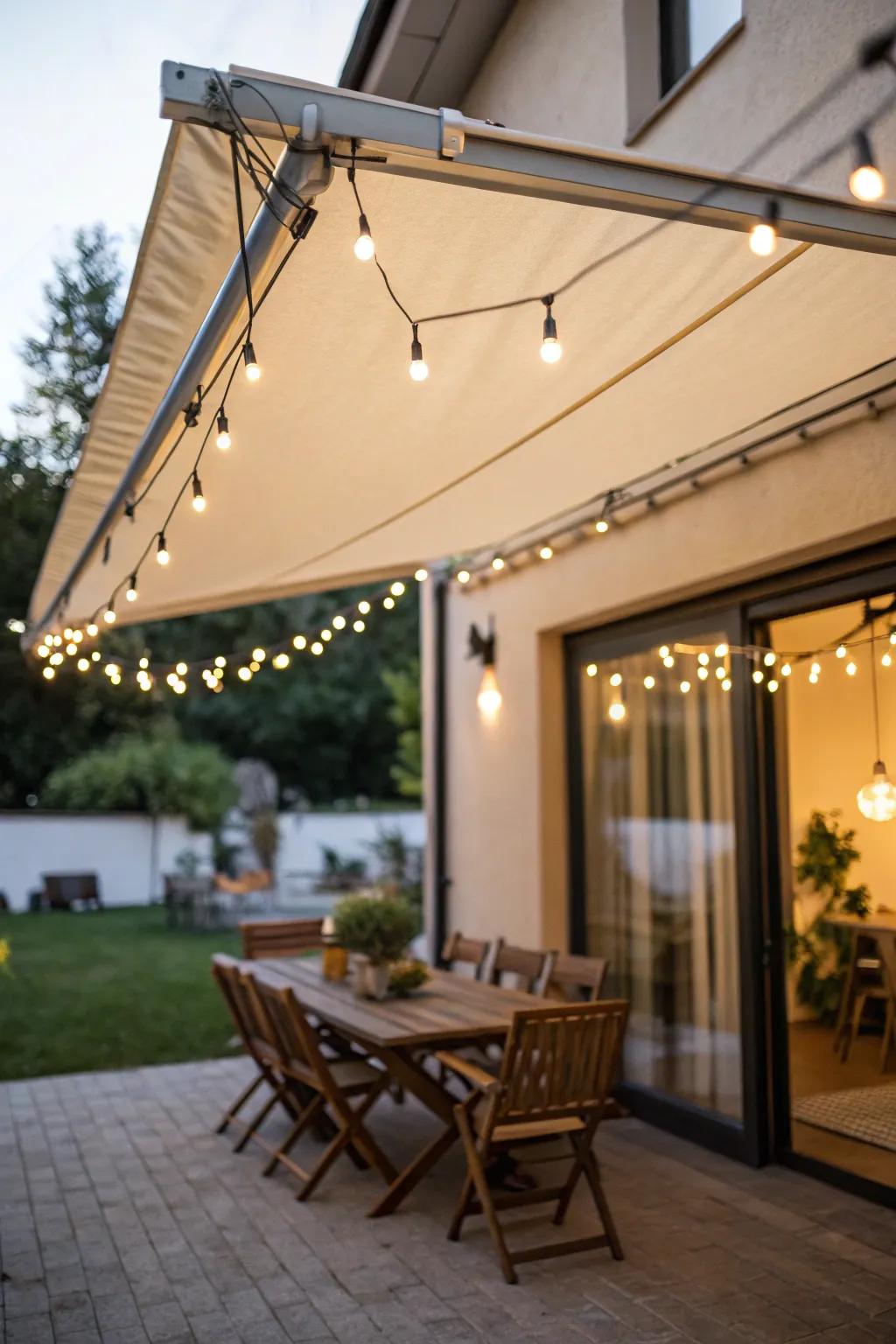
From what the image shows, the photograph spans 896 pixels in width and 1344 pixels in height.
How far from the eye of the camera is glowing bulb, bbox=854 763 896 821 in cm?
467

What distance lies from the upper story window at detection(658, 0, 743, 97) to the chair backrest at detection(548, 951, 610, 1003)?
162 inches

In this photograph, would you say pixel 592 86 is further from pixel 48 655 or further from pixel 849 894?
pixel 48 655

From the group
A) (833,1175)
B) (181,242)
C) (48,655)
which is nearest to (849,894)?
Answer: (833,1175)

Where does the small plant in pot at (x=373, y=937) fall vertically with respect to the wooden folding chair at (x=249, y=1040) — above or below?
above

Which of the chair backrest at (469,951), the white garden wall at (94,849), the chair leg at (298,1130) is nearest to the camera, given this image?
the chair leg at (298,1130)

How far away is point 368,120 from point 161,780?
16.8m

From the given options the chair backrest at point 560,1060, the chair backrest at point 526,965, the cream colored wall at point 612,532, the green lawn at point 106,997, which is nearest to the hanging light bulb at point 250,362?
the cream colored wall at point 612,532

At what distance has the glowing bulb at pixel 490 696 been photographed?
24.4 ft

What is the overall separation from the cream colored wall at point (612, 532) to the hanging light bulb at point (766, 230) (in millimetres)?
1352

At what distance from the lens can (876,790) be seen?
4742 mm

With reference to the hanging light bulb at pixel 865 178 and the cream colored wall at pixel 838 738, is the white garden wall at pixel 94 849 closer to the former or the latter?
the cream colored wall at pixel 838 738

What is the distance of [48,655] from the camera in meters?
8.21

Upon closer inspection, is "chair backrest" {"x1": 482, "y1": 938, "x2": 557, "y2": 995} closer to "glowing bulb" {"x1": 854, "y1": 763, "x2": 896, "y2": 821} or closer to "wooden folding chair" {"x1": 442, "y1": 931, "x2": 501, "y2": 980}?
"wooden folding chair" {"x1": 442, "y1": 931, "x2": 501, "y2": 980}

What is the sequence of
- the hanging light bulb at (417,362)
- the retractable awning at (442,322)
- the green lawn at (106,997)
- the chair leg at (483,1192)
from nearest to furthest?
1. the retractable awning at (442,322)
2. the hanging light bulb at (417,362)
3. the chair leg at (483,1192)
4. the green lawn at (106,997)
